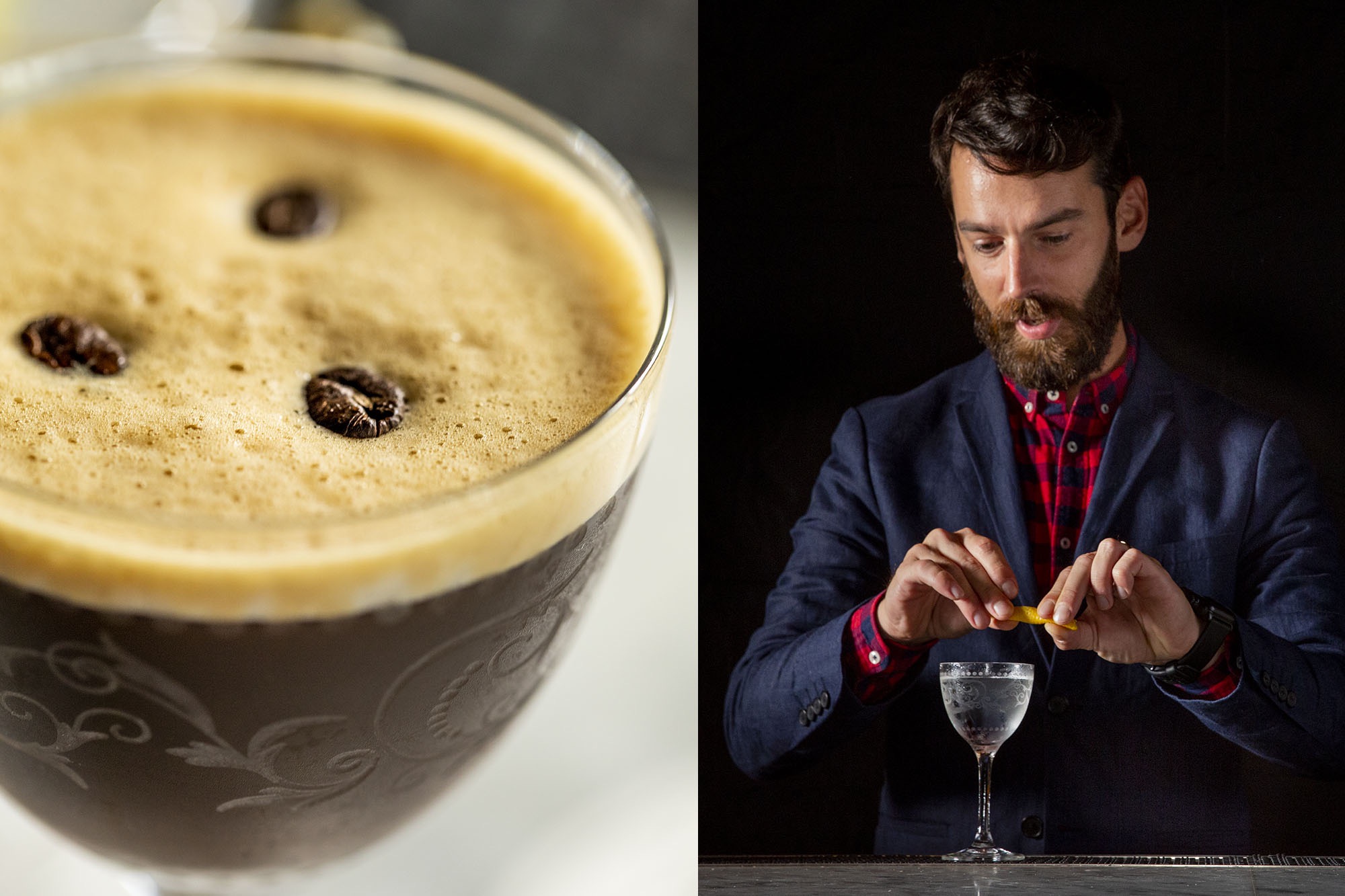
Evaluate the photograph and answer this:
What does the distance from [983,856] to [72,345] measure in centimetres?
62

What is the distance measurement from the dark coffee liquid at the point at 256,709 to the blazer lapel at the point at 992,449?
263 mm

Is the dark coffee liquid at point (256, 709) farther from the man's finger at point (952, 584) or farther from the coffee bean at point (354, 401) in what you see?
the man's finger at point (952, 584)

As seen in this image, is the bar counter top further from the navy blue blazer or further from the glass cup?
the glass cup

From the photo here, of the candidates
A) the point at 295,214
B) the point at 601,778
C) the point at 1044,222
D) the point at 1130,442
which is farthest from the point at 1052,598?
the point at 295,214

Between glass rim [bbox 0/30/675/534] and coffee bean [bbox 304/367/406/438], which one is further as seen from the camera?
glass rim [bbox 0/30/675/534]

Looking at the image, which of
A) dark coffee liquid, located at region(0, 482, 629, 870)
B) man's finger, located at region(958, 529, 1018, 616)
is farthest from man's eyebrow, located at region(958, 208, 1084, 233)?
dark coffee liquid, located at region(0, 482, 629, 870)

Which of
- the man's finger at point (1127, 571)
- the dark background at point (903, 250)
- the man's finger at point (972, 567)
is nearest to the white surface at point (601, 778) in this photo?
the dark background at point (903, 250)

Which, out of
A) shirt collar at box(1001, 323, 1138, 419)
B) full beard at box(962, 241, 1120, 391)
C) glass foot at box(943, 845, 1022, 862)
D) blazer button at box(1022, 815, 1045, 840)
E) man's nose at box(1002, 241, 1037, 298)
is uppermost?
man's nose at box(1002, 241, 1037, 298)

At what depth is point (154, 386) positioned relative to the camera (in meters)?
0.63

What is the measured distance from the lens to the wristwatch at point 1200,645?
2.57ft

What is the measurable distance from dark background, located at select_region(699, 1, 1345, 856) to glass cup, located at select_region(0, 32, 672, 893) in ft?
0.45

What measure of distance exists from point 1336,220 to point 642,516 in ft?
1.99

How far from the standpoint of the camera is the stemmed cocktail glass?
798 millimetres

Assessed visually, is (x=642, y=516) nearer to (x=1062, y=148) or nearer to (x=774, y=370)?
(x=774, y=370)
